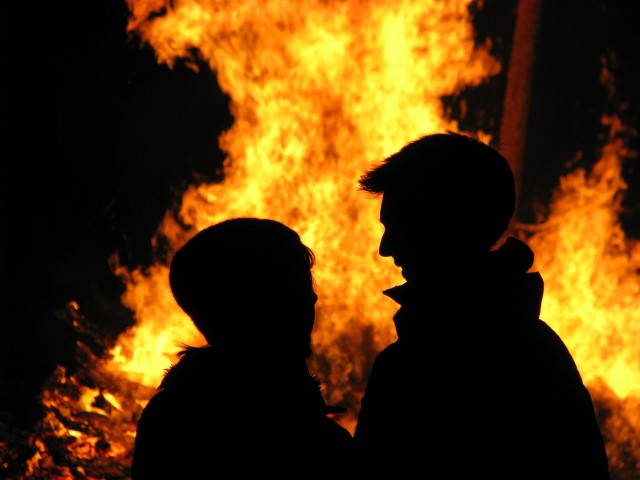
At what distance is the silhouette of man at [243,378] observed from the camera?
1.57 metres

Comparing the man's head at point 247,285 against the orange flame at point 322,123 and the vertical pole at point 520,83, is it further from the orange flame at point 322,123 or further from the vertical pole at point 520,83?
the orange flame at point 322,123

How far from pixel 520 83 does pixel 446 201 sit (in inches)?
150

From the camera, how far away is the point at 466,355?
Answer: 1.66m

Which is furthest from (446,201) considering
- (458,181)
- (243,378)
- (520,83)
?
(520,83)

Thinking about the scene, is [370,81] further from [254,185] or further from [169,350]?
[169,350]

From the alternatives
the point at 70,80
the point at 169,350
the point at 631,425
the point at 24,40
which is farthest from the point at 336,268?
the point at 24,40

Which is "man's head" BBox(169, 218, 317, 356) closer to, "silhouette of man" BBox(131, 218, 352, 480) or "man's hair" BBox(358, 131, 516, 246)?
"silhouette of man" BBox(131, 218, 352, 480)

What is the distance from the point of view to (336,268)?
19.9 feet

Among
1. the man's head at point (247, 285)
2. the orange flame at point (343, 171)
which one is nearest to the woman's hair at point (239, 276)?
the man's head at point (247, 285)

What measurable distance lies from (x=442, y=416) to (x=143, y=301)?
498cm

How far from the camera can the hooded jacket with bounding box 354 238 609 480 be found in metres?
1.59

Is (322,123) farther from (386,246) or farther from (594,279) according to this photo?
(386,246)

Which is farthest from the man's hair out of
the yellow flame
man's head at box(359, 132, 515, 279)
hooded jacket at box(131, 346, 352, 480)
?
the yellow flame

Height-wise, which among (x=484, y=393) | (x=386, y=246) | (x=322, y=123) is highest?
(x=322, y=123)
